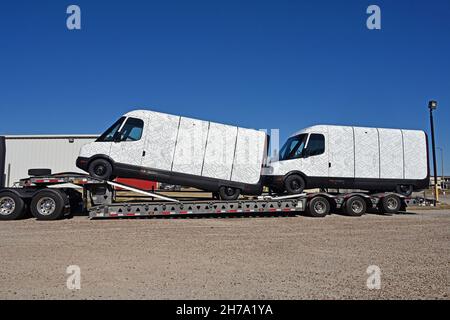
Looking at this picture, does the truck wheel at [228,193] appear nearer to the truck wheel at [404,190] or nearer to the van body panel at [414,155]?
the truck wheel at [404,190]

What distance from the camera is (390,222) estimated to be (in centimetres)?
1052

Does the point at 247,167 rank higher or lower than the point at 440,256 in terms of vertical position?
higher

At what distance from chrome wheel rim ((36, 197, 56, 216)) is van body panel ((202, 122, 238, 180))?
492cm

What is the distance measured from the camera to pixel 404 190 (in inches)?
501

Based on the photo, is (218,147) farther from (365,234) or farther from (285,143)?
(365,234)

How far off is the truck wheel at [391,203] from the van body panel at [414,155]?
102 centimetres

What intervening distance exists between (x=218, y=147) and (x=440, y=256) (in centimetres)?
692

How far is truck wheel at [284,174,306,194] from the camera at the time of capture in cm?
1173

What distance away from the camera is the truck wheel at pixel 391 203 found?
1228cm
